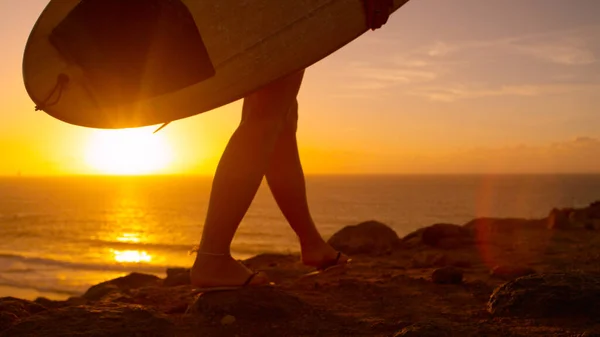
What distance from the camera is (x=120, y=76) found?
284cm

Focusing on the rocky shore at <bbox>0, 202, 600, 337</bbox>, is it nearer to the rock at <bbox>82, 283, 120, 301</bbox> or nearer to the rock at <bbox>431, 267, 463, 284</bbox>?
the rock at <bbox>431, 267, 463, 284</bbox>

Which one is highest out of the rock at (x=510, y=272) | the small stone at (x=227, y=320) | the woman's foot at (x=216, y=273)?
the woman's foot at (x=216, y=273)

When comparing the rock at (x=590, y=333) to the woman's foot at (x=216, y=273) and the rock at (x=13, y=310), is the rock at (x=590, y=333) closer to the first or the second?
the woman's foot at (x=216, y=273)

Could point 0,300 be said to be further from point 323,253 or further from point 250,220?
point 250,220

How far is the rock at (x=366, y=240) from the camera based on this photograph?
5.68 meters

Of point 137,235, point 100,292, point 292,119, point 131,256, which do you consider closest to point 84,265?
point 131,256

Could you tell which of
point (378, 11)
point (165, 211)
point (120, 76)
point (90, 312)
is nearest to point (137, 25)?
point (120, 76)

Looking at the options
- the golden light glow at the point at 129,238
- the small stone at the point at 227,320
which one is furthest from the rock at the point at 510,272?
the golden light glow at the point at 129,238

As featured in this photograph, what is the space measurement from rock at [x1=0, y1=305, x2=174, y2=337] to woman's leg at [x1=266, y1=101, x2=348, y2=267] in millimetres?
1262

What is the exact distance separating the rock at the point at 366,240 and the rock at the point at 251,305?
2722mm

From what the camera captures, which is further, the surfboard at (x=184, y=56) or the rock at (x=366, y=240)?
the rock at (x=366, y=240)

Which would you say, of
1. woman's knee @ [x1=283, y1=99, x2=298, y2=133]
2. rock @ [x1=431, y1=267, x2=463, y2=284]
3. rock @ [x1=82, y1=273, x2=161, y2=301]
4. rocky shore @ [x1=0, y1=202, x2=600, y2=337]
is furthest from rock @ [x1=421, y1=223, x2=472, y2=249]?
rock @ [x1=82, y1=273, x2=161, y2=301]

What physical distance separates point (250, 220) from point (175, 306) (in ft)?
142

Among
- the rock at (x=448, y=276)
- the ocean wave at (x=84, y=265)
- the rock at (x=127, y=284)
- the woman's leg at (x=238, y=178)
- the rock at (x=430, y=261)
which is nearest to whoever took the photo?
the woman's leg at (x=238, y=178)
